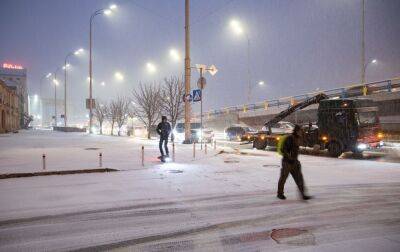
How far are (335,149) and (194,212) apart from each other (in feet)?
43.0

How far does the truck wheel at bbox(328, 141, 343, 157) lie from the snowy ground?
18.9ft

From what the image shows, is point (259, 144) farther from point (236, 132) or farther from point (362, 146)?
point (236, 132)

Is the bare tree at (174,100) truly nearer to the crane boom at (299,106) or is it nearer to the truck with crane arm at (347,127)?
the crane boom at (299,106)

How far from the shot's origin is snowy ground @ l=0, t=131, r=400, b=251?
5.07 meters

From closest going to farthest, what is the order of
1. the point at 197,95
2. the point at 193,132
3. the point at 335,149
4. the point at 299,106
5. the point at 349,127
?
the point at 197,95 < the point at 349,127 < the point at 335,149 < the point at 299,106 < the point at 193,132

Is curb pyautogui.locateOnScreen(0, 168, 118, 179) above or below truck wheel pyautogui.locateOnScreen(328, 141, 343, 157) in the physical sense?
below

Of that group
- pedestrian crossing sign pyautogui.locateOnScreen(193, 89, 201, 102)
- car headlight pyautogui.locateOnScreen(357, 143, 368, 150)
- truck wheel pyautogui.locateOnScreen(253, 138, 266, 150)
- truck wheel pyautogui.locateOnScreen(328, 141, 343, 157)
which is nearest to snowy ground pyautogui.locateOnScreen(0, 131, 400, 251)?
car headlight pyautogui.locateOnScreen(357, 143, 368, 150)

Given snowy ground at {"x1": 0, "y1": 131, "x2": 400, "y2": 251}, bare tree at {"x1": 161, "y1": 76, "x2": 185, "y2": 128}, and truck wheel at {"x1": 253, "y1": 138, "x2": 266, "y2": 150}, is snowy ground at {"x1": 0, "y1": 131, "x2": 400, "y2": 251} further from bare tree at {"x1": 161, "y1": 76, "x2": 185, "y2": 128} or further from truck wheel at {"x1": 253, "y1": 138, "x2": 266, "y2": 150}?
bare tree at {"x1": 161, "y1": 76, "x2": 185, "y2": 128}

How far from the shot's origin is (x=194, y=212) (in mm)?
6758

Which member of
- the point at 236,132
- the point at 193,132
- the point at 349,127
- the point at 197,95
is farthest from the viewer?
the point at 236,132

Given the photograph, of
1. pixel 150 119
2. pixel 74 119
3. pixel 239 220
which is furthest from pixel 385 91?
pixel 74 119

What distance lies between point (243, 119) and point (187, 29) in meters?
23.3

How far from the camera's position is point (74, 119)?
14300 cm

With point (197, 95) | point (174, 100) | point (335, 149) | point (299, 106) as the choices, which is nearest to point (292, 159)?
point (197, 95)
